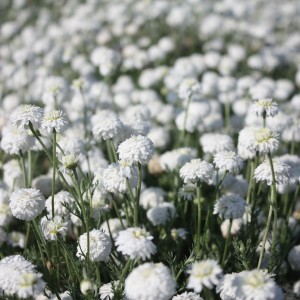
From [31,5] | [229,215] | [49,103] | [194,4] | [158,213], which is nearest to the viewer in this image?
[229,215]

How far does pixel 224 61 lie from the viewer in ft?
19.8

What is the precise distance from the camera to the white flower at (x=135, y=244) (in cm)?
212

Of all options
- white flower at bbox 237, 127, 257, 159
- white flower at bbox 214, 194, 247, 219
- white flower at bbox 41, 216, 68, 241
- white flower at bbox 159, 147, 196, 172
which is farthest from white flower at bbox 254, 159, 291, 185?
white flower at bbox 41, 216, 68, 241

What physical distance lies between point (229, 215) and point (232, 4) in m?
5.84

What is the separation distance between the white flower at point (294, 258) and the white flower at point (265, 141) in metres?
1.10

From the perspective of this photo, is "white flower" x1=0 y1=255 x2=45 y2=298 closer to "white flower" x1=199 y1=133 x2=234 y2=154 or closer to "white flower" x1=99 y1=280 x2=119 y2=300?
"white flower" x1=99 y1=280 x2=119 y2=300

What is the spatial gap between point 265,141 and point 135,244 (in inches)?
35.2

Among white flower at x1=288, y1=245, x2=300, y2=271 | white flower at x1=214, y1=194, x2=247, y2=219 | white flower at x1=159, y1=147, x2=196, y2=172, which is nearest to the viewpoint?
white flower at x1=214, y1=194, x2=247, y2=219

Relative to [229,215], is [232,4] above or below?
above

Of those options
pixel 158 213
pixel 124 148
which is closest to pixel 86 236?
pixel 124 148

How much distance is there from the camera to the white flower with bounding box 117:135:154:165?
2.55 metres

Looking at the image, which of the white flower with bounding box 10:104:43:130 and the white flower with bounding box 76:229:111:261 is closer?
the white flower with bounding box 76:229:111:261

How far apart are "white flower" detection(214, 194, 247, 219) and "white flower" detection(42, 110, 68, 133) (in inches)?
41.5

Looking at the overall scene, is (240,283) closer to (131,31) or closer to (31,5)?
(131,31)
